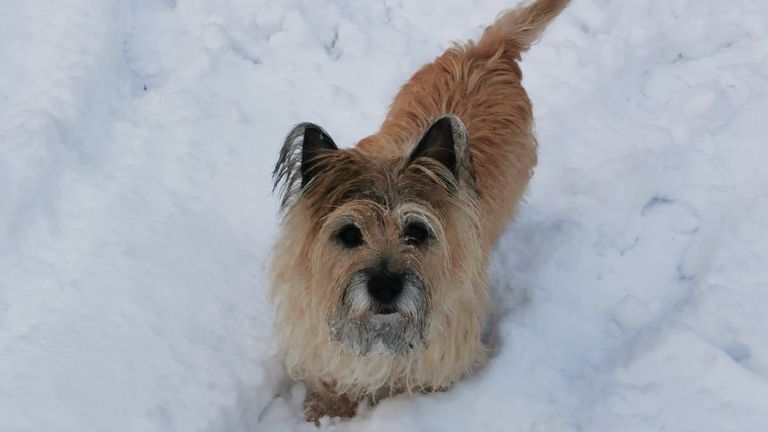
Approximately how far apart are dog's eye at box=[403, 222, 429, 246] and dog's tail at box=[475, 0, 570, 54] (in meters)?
1.50

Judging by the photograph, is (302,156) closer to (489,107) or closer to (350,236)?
(350,236)

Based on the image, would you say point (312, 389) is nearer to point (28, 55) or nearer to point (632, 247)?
point (632, 247)

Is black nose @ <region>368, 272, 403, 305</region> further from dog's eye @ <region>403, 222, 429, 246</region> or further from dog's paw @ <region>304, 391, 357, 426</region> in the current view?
dog's paw @ <region>304, 391, 357, 426</region>

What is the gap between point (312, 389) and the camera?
2.98 metres

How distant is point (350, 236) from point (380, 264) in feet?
0.56

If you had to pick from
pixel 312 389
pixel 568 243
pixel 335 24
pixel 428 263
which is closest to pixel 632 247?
pixel 568 243

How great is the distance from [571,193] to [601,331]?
951 millimetres

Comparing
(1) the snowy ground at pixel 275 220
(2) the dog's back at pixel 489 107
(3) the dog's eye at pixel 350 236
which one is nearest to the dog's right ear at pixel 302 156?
(3) the dog's eye at pixel 350 236

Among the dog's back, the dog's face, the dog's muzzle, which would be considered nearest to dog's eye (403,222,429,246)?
the dog's face

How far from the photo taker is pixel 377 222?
2.37m

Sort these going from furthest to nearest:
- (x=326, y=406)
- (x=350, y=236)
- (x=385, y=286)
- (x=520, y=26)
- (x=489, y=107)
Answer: (x=520, y=26) < (x=489, y=107) < (x=326, y=406) < (x=350, y=236) < (x=385, y=286)

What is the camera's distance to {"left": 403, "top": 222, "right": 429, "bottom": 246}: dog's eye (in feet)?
7.92

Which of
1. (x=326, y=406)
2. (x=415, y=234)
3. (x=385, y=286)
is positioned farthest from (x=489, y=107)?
(x=326, y=406)

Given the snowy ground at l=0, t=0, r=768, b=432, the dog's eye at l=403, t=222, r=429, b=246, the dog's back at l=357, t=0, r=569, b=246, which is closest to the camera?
the dog's eye at l=403, t=222, r=429, b=246
